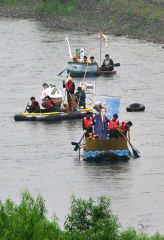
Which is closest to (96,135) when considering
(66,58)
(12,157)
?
(12,157)

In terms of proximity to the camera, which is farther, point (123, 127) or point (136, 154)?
point (136, 154)

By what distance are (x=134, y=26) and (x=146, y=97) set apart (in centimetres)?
3113

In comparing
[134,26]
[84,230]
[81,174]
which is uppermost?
[84,230]

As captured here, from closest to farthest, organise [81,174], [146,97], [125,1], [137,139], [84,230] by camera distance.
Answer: [84,230]
[81,174]
[137,139]
[146,97]
[125,1]

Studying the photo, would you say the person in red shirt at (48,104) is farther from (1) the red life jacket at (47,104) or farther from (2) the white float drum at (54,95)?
(2) the white float drum at (54,95)

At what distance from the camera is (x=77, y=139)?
5425 centimetres

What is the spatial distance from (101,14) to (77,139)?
50328 millimetres

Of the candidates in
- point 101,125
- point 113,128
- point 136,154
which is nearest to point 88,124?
point 101,125

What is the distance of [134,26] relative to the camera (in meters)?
97.2

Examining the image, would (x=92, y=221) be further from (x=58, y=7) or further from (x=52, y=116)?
(x=58, y=7)

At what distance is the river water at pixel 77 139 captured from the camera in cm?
4381

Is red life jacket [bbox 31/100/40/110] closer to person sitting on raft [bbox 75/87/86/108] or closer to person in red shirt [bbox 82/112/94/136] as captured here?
person sitting on raft [bbox 75/87/86/108]

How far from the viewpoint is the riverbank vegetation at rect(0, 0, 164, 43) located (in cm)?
9625

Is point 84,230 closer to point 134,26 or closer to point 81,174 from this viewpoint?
point 81,174
